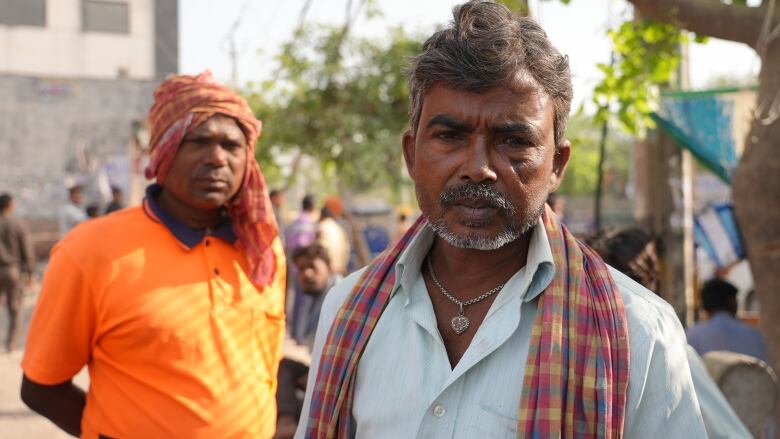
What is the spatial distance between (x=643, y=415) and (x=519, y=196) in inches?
19.4

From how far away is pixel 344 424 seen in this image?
A: 81.6 inches

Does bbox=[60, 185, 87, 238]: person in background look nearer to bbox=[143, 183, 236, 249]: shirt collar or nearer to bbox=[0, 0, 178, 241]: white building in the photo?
bbox=[0, 0, 178, 241]: white building

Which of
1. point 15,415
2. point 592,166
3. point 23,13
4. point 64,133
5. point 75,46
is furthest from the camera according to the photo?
point 592,166

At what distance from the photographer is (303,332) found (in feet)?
16.9

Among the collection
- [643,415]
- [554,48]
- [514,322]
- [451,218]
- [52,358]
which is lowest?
[52,358]

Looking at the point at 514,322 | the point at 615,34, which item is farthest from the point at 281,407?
the point at 615,34

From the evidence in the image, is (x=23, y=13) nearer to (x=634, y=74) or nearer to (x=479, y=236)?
(x=634, y=74)

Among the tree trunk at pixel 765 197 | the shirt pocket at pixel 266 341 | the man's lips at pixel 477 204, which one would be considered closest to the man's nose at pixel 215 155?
the shirt pocket at pixel 266 341

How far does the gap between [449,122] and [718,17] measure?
2.91 metres

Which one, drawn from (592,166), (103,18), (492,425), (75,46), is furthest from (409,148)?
(592,166)

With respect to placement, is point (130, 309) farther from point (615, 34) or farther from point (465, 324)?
point (615, 34)

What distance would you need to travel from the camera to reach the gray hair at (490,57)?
1.96m

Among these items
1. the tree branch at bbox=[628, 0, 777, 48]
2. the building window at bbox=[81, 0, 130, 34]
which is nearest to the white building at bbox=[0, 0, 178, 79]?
the building window at bbox=[81, 0, 130, 34]

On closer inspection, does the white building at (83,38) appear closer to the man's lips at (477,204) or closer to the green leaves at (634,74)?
the green leaves at (634,74)
